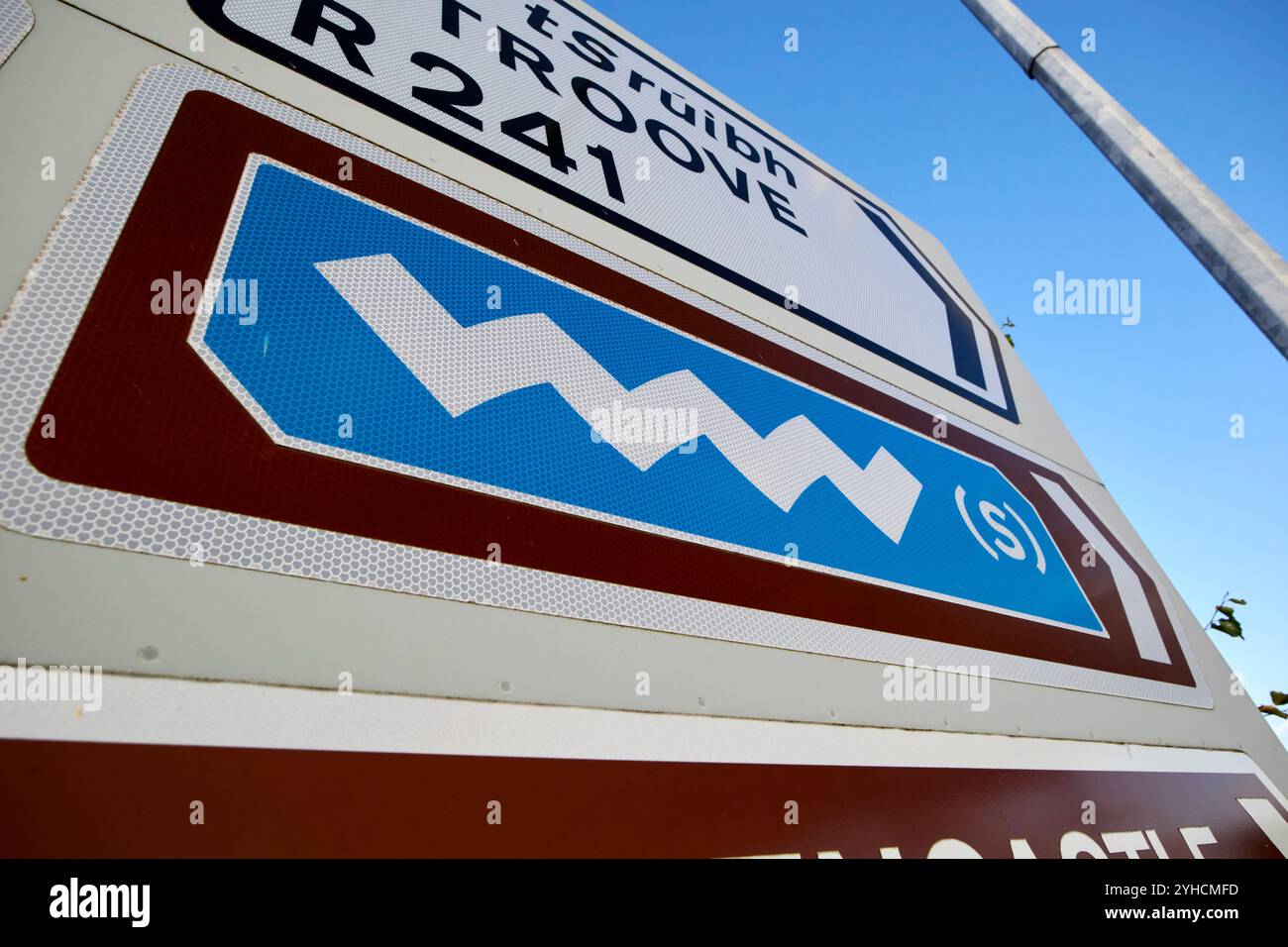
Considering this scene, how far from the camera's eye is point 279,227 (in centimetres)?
105

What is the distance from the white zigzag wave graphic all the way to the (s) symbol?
28 centimetres

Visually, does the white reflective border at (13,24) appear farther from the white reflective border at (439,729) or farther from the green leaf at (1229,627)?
the green leaf at (1229,627)

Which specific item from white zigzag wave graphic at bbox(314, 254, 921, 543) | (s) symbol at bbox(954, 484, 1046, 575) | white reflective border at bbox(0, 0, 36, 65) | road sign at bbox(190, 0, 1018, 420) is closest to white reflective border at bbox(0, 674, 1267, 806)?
white zigzag wave graphic at bbox(314, 254, 921, 543)

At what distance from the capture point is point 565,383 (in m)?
1.26

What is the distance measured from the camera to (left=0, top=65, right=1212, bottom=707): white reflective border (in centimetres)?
70

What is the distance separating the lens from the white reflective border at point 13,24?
96 cm

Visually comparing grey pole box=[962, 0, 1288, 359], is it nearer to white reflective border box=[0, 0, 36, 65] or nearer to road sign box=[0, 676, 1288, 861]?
road sign box=[0, 676, 1288, 861]

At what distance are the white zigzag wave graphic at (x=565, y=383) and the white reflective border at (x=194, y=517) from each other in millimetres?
293

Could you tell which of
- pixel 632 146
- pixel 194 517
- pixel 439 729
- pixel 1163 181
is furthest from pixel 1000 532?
pixel 194 517

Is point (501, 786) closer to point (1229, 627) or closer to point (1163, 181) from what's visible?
point (1163, 181)

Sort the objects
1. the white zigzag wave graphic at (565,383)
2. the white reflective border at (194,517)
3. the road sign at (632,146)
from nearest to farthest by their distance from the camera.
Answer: the white reflective border at (194,517) → the white zigzag wave graphic at (565,383) → the road sign at (632,146)

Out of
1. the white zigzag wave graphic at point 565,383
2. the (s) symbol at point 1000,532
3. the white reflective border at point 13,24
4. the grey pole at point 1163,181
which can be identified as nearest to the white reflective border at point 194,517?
the white reflective border at point 13,24
